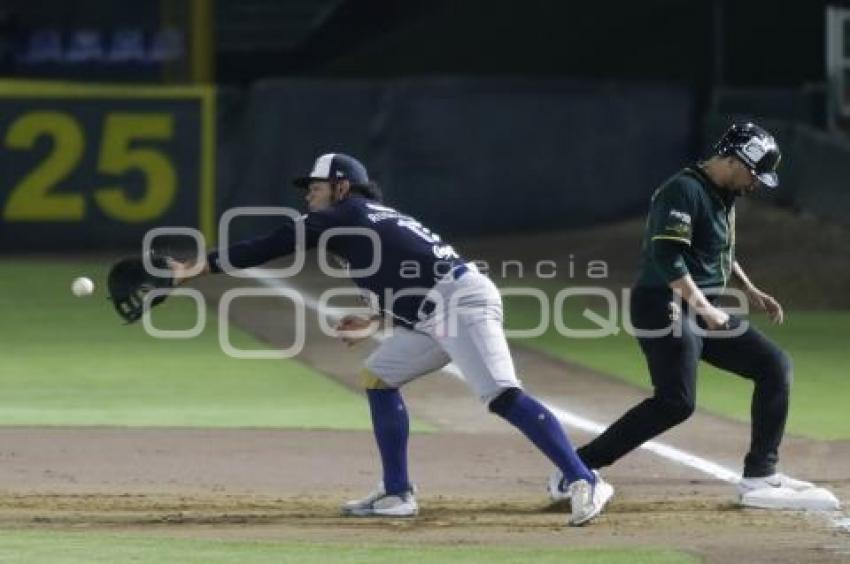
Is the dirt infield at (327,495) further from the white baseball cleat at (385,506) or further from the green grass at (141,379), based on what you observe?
the green grass at (141,379)

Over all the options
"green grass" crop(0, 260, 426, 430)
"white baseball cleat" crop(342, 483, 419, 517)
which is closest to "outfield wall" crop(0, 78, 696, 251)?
"green grass" crop(0, 260, 426, 430)

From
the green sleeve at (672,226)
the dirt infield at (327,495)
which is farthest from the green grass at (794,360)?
the green sleeve at (672,226)

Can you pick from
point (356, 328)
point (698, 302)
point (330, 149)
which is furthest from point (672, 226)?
point (330, 149)

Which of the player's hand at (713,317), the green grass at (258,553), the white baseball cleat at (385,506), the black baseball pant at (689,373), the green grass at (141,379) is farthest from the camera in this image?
the green grass at (141,379)

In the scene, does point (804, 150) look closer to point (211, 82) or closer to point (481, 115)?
point (481, 115)

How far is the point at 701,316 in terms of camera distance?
1031 cm

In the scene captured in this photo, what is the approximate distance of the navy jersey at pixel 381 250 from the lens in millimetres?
10055

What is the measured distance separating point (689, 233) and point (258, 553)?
2540 millimetres

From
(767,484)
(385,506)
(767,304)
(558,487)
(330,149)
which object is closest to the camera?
(385,506)

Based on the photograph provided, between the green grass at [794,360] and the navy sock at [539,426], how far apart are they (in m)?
3.42

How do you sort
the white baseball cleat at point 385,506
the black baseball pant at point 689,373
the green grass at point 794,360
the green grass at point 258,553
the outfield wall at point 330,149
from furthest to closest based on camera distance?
the outfield wall at point 330,149 < the green grass at point 794,360 < the black baseball pant at point 689,373 < the white baseball cleat at point 385,506 < the green grass at point 258,553

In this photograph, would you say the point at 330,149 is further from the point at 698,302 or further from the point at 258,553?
the point at 258,553

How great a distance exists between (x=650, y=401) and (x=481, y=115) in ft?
50.2

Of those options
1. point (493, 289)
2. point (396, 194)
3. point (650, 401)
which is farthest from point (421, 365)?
point (396, 194)
